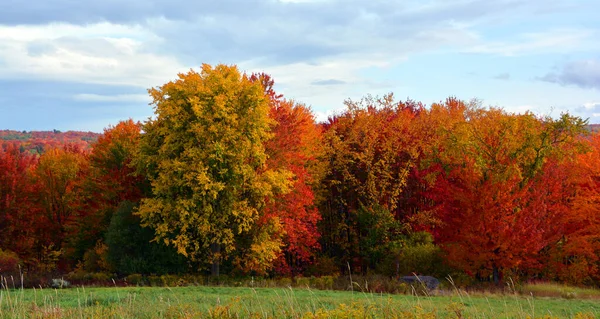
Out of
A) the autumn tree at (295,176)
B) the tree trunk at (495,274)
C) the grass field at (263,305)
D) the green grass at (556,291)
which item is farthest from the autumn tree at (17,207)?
the green grass at (556,291)

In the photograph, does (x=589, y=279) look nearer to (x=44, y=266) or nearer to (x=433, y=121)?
(x=433, y=121)

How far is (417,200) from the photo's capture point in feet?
141

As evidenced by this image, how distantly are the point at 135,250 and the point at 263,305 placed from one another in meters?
23.7

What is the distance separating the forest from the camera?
33.9 meters

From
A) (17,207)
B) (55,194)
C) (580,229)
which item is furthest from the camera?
(55,194)

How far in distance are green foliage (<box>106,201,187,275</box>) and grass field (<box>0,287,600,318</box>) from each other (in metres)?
11.3

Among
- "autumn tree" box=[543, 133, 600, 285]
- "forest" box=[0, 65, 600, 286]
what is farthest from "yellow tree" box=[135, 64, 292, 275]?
"autumn tree" box=[543, 133, 600, 285]

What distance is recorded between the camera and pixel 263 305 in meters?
18.6

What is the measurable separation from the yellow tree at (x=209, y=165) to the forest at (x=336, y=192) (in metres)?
0.12

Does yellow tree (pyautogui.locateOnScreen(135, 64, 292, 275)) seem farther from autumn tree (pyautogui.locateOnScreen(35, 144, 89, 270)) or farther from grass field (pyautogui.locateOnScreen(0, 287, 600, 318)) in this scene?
autumn tree (pyautogui.locateOnScreen(35, 144, 89, 270))

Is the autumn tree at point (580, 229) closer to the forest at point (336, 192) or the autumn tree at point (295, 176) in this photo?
the forest at point (336, 192)

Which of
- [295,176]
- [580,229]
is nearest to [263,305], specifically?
[295,176]

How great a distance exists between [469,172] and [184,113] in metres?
17.9

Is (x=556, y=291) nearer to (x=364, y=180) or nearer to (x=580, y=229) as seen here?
(x=580, y=229)
